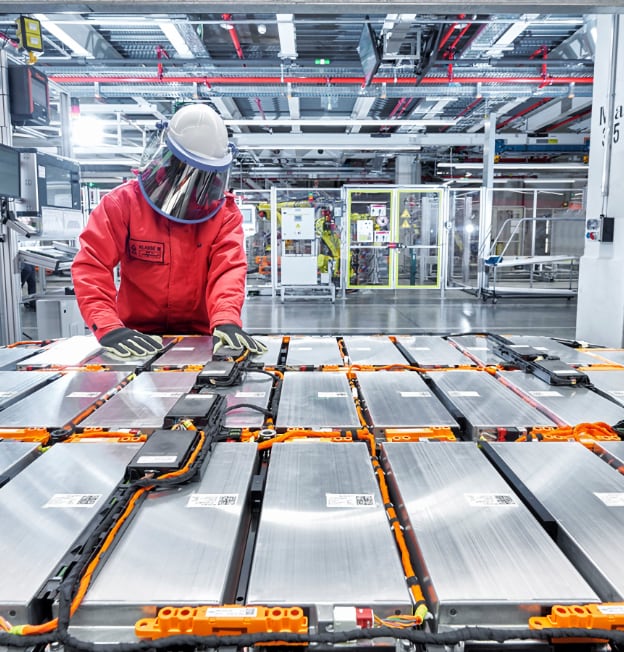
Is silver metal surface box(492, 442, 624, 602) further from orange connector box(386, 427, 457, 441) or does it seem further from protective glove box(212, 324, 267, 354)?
protective glove box(212, 324, 267, 354)

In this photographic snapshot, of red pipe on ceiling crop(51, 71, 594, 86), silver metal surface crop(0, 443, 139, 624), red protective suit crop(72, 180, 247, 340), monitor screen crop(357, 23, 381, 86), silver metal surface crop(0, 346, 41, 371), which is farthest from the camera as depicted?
red pipe on ceiling crop(51, 71, 594, 86)

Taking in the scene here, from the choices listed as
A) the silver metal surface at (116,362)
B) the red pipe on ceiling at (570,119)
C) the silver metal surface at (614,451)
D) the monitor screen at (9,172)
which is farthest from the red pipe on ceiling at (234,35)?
the red pipe on ceiling at (570,119)

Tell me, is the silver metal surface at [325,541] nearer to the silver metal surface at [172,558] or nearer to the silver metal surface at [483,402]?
the silver metal surface at [172,558]

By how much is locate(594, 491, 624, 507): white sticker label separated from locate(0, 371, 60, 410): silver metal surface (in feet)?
6.51

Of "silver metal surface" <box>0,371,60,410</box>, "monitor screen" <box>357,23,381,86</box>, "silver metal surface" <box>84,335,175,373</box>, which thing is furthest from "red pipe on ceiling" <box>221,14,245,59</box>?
"silver metal surface" <box>0,371,60,410</box>

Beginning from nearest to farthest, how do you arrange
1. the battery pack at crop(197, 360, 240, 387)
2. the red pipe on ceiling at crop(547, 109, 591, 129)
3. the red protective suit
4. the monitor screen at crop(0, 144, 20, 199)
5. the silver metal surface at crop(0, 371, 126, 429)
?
the silver metal surface at crop(0, 371, 126, 429) → the battery pack at crop(197, 360, 240, 387) → the red protective suit → the monitor screen at crop(0, 144, 20, 199) → the red pipe on ceiling at crop(547, 109, 591, 129)

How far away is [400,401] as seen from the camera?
2020 mm

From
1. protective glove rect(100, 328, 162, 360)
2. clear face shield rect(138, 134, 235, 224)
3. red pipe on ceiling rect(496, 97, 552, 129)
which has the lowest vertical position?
protective glove rect(100, 328, 162, 360)

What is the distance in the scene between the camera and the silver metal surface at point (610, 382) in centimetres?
215

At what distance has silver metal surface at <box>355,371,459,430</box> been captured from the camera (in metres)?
1.81

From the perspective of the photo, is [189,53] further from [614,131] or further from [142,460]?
[142,460]

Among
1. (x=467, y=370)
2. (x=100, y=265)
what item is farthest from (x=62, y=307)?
(x=467, y=370)

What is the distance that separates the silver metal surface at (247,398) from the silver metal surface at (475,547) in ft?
1.78

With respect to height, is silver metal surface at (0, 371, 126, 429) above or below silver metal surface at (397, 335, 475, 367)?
below
